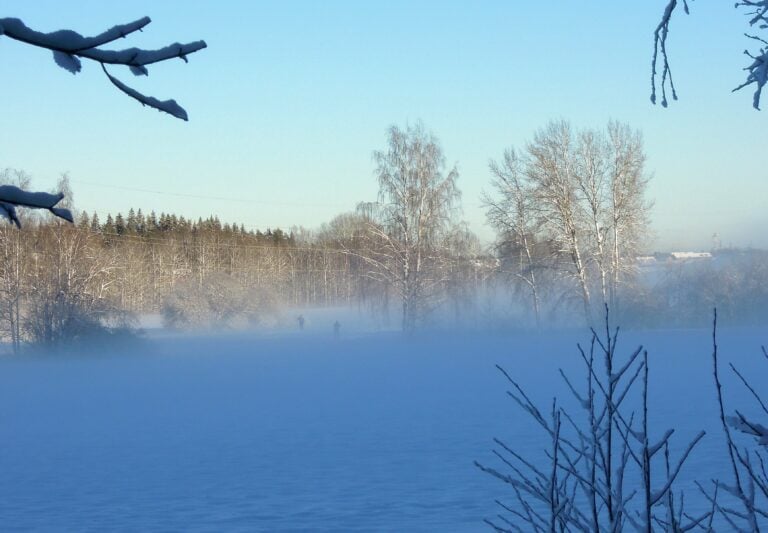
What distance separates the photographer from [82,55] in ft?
4.05

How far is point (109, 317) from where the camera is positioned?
28.4 m

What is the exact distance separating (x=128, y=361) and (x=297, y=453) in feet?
57.1

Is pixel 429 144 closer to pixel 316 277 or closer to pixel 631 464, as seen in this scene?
pixel 631 464

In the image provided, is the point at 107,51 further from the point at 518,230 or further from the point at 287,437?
the point at 518,230

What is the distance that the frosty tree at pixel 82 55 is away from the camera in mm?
1205

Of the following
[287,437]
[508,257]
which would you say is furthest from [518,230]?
[287,437]

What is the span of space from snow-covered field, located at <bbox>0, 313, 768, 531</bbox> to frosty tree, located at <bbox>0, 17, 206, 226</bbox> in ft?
18.1

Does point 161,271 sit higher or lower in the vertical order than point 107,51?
higher

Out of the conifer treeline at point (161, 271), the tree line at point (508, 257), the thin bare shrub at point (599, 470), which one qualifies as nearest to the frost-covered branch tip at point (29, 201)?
the thin bare shrub at point (599, 470)

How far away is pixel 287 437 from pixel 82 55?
392 inches

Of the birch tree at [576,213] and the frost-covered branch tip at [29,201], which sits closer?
the frost-covered branch tip at [29,201]

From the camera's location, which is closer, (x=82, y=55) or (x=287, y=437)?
(x=82, y=55)

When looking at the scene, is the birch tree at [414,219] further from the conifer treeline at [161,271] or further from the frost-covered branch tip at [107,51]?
the frost-covered branch tip at [107,51]

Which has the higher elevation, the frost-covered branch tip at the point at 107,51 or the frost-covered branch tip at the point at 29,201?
the frost-covered branch tip at the point at 107,51
